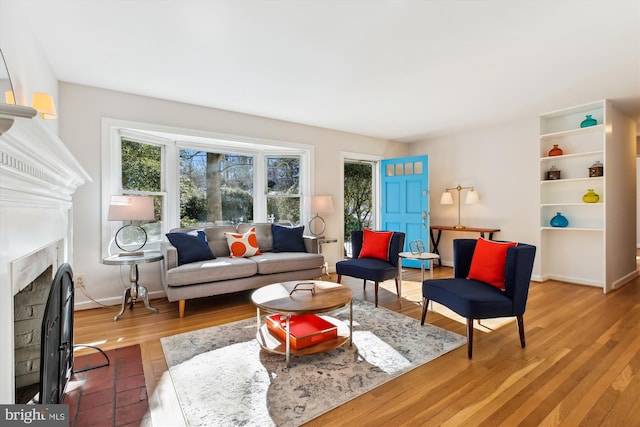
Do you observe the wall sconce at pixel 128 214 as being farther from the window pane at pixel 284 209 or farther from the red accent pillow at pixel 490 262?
the red accent pillow at pixel 490 262

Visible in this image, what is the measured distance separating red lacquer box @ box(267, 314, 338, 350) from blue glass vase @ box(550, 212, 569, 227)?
12.8 ft

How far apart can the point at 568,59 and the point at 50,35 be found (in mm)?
4360

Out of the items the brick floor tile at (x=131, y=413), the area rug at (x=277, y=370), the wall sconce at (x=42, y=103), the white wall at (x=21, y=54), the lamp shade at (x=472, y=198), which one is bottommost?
the brick floor tile at (x=131, y=413)

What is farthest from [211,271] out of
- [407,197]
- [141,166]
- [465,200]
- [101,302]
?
[465,200]

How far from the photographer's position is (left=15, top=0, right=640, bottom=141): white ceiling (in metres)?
2.10

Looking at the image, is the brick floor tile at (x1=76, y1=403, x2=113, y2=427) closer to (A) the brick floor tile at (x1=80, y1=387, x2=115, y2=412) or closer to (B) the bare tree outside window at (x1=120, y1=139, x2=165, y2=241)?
(A) the brick floor tile at (x1=80, y1=387, x2=115, y2=412)

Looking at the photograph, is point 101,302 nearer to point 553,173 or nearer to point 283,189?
point 283,189

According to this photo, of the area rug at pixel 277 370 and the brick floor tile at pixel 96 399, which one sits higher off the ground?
the area rug at pixel 277 370

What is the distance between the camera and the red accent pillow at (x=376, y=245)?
3.77 m

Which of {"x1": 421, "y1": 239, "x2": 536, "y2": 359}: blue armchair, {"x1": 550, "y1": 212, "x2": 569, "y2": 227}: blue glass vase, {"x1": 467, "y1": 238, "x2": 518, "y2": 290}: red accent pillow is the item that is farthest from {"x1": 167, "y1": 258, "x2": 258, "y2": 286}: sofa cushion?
{"x1": 550, "y1": 212, "x2": 569, "y2": 227}: blue glass vase

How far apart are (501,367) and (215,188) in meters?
3.84

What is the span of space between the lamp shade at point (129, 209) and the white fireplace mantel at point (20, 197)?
1680 mm

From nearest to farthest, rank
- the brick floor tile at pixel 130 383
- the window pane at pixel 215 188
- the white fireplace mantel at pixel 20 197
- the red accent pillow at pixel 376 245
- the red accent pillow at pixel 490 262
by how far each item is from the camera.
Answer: the white fireplace mantel at pixel 20 197, the brick floor tile at pixel 130 383, the red accent pillow at pixel 490 262, the red accent pillow at pixel 376 245, the window pane at pixel 215 188

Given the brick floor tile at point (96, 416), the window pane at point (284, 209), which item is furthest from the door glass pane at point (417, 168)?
the brick floor tile at point (96, 416)
